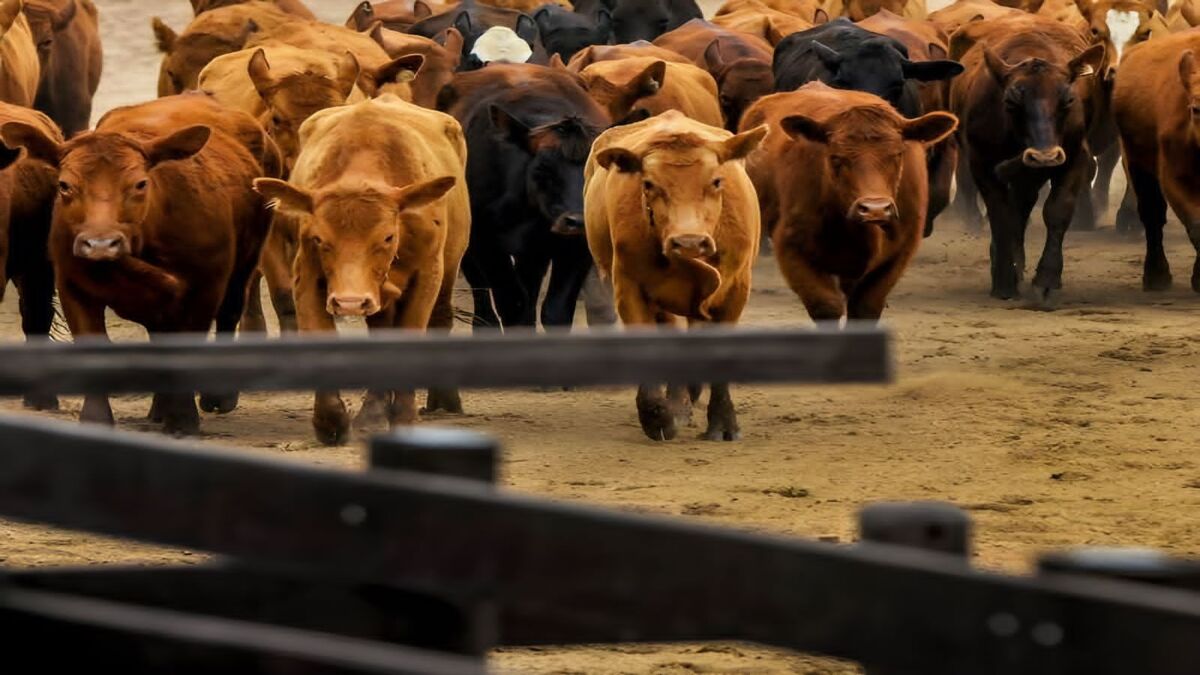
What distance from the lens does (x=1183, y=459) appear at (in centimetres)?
943

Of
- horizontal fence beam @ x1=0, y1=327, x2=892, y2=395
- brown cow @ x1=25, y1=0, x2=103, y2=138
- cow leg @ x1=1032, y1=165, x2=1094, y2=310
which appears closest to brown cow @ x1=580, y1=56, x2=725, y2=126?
cow leg @ x1=1032, y1=165, x2=1094, y2=310

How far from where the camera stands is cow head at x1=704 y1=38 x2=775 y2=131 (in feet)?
48.3

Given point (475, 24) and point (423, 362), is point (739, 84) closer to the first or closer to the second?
point (475, 24)

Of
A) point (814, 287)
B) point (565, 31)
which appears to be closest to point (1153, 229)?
point (814, 287)

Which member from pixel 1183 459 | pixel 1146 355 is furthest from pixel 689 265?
pixel 1146 355

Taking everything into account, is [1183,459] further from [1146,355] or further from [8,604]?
[8,604]

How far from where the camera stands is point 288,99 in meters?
11.5

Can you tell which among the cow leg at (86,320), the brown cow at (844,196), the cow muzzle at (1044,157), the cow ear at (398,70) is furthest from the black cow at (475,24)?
the cow leg at (86,320)

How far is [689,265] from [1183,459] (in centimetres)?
208

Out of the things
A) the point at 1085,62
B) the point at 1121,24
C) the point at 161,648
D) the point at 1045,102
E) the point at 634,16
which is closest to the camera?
the point at 161,648

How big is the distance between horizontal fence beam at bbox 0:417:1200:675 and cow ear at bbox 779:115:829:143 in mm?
8092

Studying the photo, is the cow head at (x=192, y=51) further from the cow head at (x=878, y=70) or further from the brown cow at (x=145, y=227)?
the brown cow at (x=145, y=227)

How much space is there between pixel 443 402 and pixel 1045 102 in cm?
494

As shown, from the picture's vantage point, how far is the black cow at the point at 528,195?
11445mm
